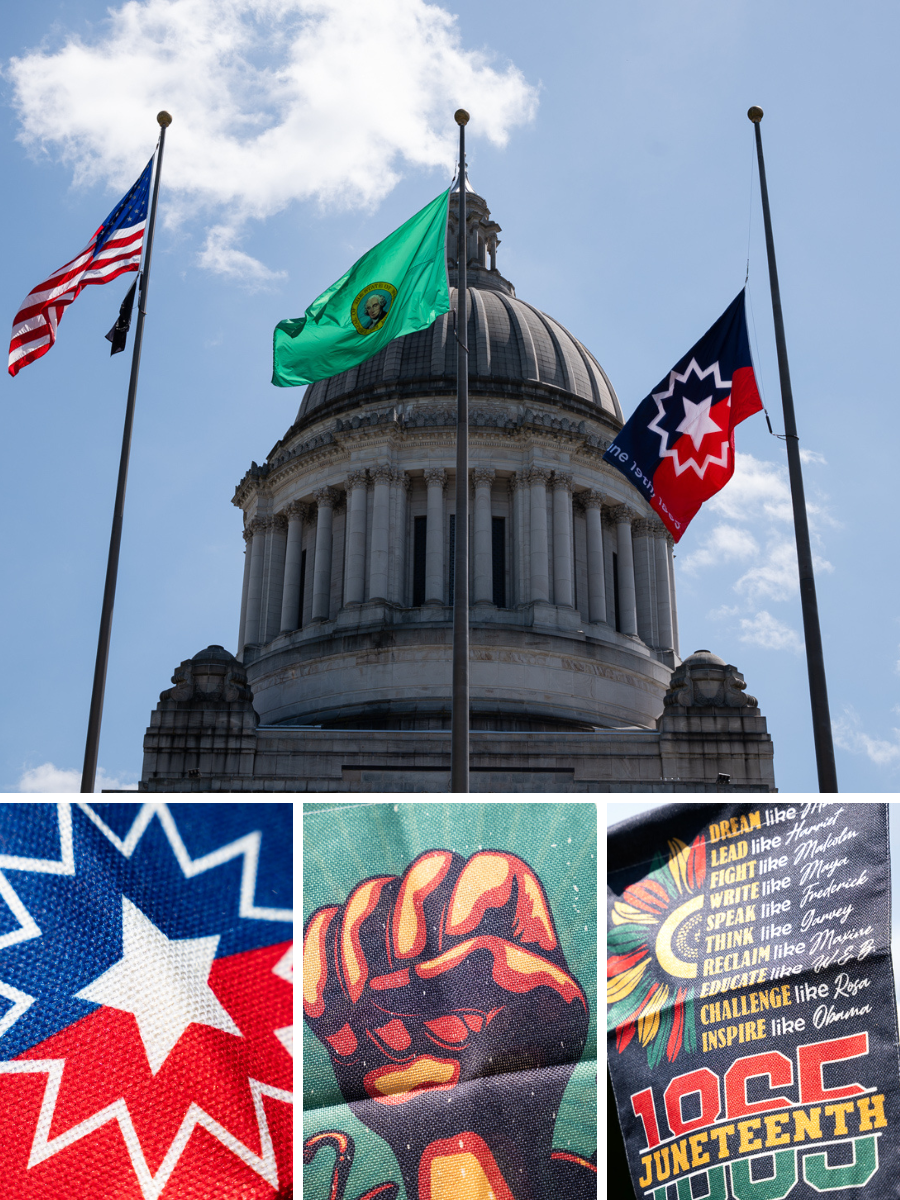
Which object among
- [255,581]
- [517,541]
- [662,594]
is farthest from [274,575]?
[662,594]

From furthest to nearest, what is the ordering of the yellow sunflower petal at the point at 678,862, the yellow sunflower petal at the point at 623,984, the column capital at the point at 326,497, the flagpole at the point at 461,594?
the column capital at the point at 326,497
the flagpole at the point at 461,594
the yellow sunflower petal at the point at 678,862
the yellow sunflower petal at the point at 623,984

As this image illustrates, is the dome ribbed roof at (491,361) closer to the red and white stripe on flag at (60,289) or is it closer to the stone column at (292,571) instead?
the stone column at (292,571)

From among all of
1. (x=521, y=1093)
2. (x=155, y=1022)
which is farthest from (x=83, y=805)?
(x=521, y=1093)

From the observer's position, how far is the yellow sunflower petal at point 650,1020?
6.97 meters

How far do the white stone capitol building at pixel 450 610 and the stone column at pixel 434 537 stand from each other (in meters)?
0.08

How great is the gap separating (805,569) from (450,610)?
2169 cm

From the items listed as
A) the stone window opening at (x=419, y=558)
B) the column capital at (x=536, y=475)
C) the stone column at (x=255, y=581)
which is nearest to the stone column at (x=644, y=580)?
the column capital at (x=536, y=475)

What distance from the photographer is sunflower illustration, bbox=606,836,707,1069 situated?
6.97m

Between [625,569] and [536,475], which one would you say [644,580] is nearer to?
[625,569]

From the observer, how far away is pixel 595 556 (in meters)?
40.6

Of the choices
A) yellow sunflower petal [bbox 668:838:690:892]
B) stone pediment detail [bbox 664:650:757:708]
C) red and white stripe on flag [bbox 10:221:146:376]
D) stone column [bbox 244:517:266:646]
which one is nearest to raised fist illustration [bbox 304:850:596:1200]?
yellow sunflower petal [bbox 668:838:690:892]

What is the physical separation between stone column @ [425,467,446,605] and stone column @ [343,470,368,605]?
2.24 m

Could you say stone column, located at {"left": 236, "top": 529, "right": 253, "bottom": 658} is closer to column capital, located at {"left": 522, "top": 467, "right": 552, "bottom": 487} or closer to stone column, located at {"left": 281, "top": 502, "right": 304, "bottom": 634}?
stone column, located at {"left": 281, "top": 502, "right": 304, "bottom": 634}

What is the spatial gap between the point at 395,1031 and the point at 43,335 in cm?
1638
